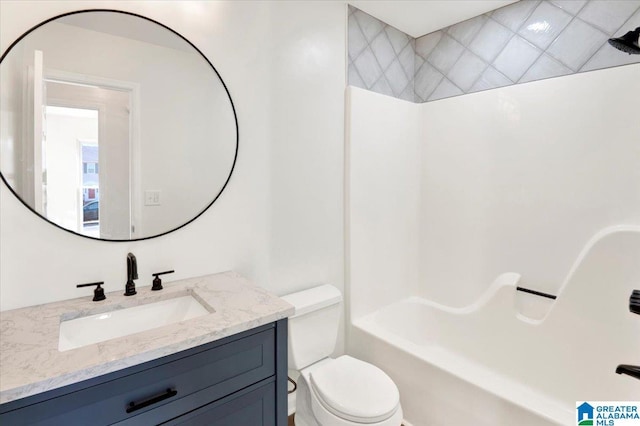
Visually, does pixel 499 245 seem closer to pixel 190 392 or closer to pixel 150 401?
pixel 190 392

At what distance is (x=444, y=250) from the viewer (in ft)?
8.03

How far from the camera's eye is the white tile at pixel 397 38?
7.75 ft

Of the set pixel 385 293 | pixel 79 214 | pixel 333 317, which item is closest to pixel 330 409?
pixel 333 317

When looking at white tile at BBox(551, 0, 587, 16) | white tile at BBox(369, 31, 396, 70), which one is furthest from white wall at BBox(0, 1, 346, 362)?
white tile at BBox(551, 0, 587, 16)

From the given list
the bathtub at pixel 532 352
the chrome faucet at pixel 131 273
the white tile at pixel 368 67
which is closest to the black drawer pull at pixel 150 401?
the chrome faucet at pixel 131 273

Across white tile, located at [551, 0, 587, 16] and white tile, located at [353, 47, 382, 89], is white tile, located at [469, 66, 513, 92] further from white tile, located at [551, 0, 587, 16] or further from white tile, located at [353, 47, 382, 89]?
white tile, located at [353, 47, 382, 89]

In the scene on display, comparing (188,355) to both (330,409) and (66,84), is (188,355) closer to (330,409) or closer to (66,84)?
(330,409)

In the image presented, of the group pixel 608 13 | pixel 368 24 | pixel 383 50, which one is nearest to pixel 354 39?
pixel 368 24

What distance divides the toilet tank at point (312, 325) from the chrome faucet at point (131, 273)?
75 cm

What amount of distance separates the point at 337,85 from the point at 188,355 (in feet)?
5.60

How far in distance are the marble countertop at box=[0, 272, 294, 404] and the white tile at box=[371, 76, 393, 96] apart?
162 centimetres

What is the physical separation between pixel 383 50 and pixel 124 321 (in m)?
2.25

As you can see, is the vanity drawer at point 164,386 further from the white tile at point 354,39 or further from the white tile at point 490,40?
the white tile at point 490,40

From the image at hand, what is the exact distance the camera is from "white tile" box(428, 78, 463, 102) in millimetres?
2357
